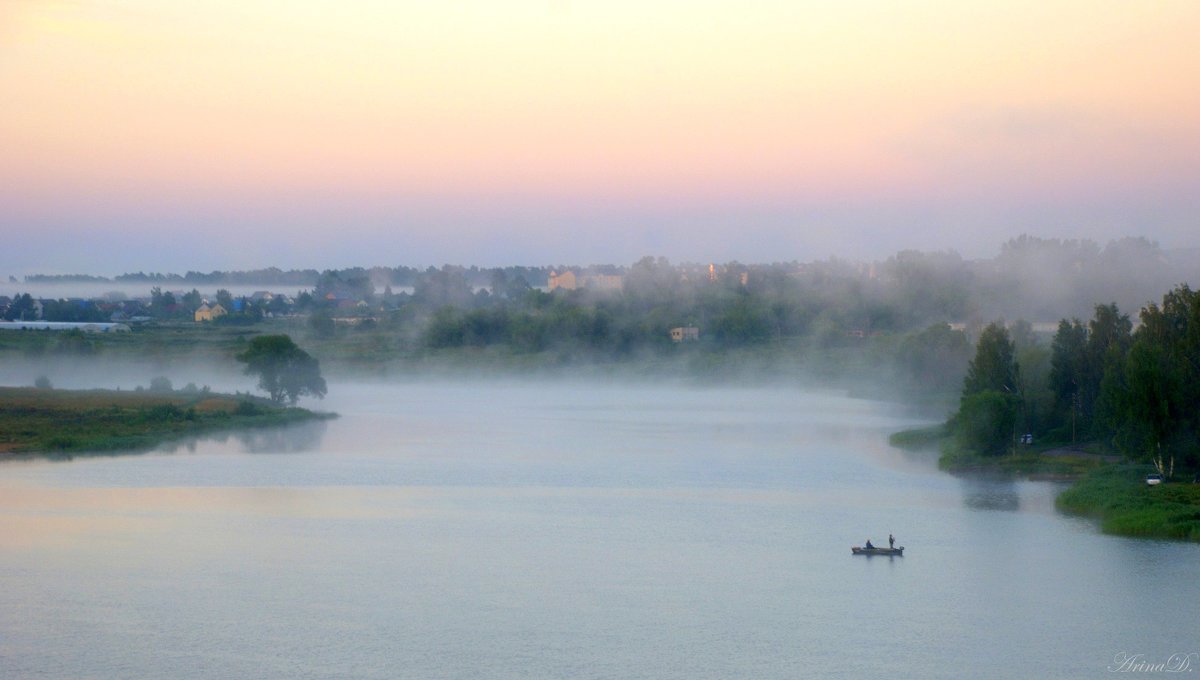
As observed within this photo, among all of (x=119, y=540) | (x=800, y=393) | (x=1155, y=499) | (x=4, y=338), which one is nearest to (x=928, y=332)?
(x=800, y=393)

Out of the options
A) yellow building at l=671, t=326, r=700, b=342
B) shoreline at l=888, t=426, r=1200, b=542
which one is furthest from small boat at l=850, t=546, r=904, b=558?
yellow building at l=671, t=326, r=700, b=342

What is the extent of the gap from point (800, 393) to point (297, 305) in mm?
40821

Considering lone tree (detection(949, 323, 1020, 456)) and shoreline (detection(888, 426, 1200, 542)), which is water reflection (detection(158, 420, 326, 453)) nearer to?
lone tree (detection(949, 323, 1020, 456))

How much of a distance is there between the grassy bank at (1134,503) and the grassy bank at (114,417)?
677 inches

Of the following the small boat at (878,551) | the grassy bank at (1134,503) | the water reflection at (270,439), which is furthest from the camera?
the water reflection at (270,439)

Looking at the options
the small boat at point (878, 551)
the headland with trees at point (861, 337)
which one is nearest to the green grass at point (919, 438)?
the headland with trees at point (861, 337)

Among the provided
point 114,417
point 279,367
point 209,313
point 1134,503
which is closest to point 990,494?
point 1134,503

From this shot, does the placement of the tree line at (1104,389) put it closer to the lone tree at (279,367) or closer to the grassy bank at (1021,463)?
the grassy bank at (1021,463)

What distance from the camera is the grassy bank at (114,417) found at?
23844 mm

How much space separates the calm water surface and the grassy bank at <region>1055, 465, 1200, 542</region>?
44 centimetres

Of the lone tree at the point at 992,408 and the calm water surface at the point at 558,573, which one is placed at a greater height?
the lone tree at the point at 992,408

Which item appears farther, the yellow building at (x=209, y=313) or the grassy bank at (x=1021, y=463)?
the yellow building at (x=209, y=313)

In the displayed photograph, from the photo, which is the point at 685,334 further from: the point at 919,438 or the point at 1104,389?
the point at 1104,389

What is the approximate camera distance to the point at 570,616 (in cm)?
1144
